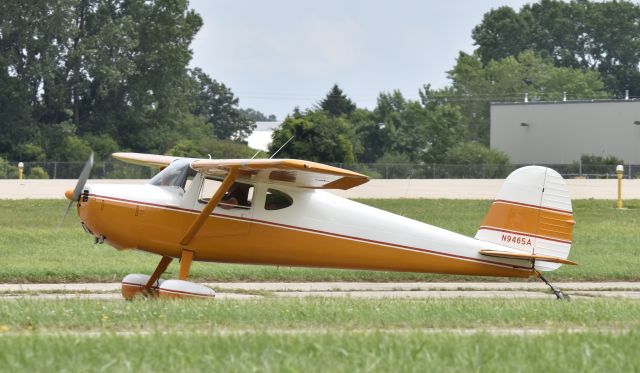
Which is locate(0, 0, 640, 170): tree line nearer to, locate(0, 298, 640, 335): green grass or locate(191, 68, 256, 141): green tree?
locate(191, 68, 256, 141): green tree

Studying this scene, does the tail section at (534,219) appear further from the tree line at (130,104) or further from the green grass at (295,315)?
the tree line at (130,104)

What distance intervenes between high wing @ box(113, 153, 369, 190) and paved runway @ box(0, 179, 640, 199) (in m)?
23.5

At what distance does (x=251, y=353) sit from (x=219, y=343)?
1.41 ft

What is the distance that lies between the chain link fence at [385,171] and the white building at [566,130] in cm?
469

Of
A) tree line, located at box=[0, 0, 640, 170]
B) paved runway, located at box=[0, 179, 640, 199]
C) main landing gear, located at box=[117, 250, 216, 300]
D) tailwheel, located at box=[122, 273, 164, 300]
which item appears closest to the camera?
main landing gear, located at box=[117, 250, 216, 300]

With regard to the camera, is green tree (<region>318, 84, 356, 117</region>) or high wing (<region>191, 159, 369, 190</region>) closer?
high wing (<region>191, 159, 369, 190</region>)

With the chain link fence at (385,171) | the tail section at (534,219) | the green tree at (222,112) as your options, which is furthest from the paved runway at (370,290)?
the green tree at (222,112)

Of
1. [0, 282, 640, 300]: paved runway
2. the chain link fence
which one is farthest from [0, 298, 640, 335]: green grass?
the chain link fence

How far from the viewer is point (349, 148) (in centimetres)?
5866

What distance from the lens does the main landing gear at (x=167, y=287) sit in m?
15.1

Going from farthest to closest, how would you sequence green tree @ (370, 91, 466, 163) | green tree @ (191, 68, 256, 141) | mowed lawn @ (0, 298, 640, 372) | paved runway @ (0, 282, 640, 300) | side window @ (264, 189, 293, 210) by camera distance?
green tree @ (191, 68, 256, 141)
green tree @ (370, 91, 466, 163)
paved runway @ (0, 282, 640, 300)
side window @ (264, 189, 293, 210)
mowed lawn @ (0, 298, 640, 372)

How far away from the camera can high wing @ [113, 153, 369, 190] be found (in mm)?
14547

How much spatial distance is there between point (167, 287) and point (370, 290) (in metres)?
4.31

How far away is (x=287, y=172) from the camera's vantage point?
1544 centimetres
